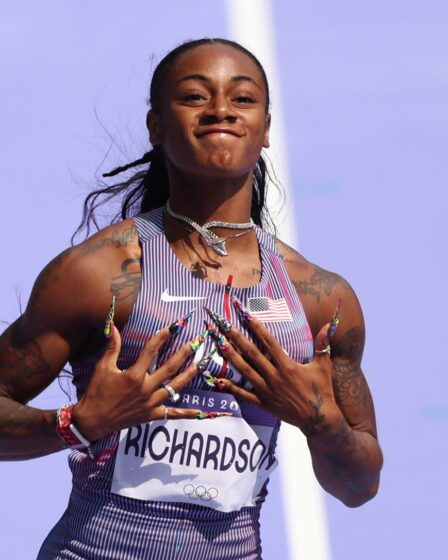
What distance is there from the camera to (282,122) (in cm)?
799

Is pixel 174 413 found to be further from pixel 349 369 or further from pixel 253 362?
pixel 349 369

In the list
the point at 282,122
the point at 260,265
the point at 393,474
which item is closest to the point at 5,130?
the point at 282,122

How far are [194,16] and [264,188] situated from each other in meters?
4.73

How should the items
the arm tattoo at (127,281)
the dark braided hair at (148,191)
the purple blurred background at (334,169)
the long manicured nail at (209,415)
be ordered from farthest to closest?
1. the purple blurred background at (334,169)
2. the dark braided hair at (148,191)
3. the arm tattoo at (127,281)
4. the long manicured nail at (209,415)

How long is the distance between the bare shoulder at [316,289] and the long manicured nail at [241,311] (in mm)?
234

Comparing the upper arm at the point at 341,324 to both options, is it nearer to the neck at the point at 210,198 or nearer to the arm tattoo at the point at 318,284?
the arm tattoo at the point at 318,284

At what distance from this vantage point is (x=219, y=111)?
321 centimetres

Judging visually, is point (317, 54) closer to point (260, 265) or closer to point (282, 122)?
point (282, 122)

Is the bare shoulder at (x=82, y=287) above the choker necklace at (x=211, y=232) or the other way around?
the other way around

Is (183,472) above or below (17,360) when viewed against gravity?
below

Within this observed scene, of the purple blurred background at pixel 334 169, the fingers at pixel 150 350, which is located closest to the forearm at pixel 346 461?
the fingers at pixel 150 350

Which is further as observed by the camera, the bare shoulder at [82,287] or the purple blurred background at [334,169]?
the purple blurred background at [334,169]

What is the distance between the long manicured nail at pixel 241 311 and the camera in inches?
122

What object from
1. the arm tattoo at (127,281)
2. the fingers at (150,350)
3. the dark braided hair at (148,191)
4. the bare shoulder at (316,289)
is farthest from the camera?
the dark braided hair at (148,191)
